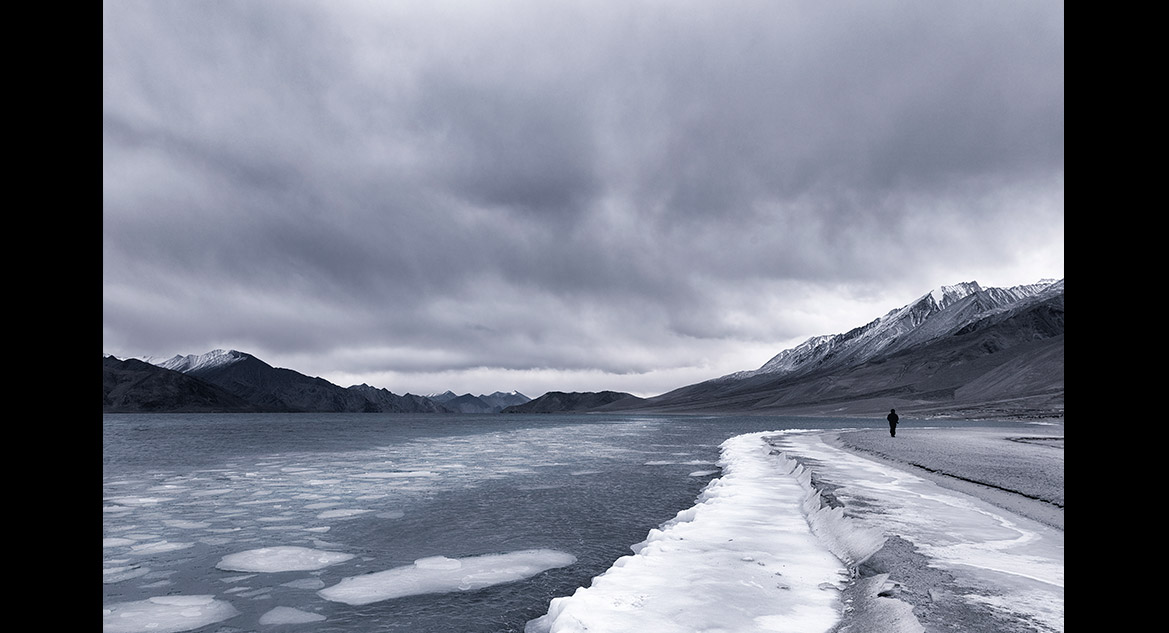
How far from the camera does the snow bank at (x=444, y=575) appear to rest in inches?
337

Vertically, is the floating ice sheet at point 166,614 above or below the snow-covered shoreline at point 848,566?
below

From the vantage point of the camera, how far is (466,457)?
33.7 meters

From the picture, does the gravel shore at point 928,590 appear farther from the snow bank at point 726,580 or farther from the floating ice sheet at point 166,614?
the floating ice sheet at point 166,614

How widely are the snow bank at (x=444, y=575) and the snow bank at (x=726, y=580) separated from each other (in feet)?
5.75

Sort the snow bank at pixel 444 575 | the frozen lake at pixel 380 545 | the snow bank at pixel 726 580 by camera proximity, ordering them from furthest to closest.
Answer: the snow bank at pixel 444 575, the frozen lake at pixel 380 545, the snow bank at pixel 726 580

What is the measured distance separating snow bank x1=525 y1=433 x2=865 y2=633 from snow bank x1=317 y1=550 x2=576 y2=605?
5.75 ft

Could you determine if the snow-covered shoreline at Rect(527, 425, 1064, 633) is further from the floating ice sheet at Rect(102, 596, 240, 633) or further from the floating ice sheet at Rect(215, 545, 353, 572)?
the floating ice sheet at Rect(215, 545, 353, 572)

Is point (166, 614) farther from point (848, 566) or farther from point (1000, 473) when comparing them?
point (1000, 473)

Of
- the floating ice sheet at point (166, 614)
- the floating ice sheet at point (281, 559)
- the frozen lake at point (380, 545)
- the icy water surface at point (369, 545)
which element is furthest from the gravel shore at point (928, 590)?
the floating ice sheet at point (281, 559)

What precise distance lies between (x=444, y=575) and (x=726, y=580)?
4.52 metres
